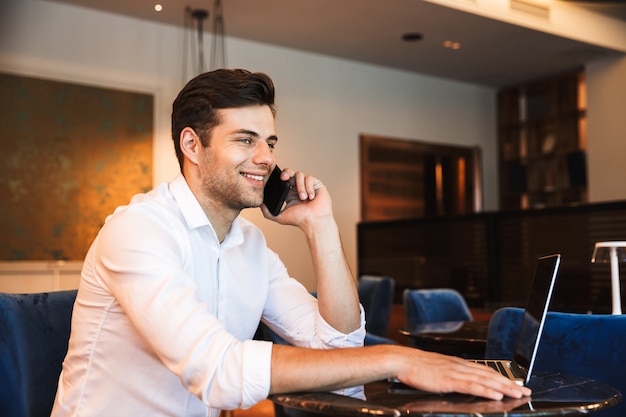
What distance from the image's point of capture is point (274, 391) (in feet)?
4.14

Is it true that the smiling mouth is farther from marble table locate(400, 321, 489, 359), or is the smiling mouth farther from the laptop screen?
marble table locate(400, 321, 489, 359)

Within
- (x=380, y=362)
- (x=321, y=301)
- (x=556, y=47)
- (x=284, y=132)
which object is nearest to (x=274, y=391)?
(x=380, y=362)

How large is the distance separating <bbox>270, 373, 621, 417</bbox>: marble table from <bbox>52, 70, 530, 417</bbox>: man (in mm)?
28

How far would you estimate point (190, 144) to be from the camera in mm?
1775

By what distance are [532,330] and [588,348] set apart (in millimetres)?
465

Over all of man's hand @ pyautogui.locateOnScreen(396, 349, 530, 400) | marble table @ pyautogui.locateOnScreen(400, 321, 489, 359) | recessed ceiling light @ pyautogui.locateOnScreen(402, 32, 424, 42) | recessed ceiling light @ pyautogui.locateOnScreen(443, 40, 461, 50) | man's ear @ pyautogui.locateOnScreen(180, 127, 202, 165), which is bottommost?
marble table @ pyautogui.locateOnScreen(400, 321, 489, 359)

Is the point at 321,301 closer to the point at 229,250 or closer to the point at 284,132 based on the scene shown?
the point at 229,250

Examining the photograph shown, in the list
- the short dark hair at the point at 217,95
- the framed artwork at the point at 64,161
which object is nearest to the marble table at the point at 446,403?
the short dark hair at the point at 217,95

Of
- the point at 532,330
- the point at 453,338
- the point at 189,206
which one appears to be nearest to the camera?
the point at 532,330

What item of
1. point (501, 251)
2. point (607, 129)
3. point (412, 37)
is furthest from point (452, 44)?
point (501, 251)

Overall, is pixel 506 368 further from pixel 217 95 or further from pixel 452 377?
pixel 217 95

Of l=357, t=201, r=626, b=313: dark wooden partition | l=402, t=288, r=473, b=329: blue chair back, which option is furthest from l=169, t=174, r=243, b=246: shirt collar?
l=357, t=201, r=626, b=313: dark wooden partition

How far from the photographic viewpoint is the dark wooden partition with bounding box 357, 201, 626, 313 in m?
5.15

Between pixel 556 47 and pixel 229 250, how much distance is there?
6020mm
